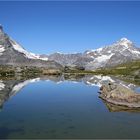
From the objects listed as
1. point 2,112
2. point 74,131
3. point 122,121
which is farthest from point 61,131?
point 2,112

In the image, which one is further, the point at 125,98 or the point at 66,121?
the point at 125,98

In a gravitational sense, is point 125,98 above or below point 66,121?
above

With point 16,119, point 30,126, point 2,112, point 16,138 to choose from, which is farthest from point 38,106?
point 16,138

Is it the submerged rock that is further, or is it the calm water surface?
the submerged rock

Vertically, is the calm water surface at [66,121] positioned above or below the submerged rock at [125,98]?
below

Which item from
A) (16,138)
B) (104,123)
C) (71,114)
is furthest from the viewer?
(71,114)

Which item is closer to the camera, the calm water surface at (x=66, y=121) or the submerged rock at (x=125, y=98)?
the calm water surface at (x=66, y=121)

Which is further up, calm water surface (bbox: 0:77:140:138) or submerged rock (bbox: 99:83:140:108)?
submerged rock (bbox: 99:83:140:108)

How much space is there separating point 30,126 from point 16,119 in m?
7.09

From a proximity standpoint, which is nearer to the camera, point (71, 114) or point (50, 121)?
point (50, 121)

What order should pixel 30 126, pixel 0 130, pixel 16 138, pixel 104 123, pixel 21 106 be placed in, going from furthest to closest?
pixel 21 106
pixel 104 123
pixel 30 126
pixel 0 130
pixel 16 138

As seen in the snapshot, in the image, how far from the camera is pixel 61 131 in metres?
47.7

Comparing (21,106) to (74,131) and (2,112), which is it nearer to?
(2,112)

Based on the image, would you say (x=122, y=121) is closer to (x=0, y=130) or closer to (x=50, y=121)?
(x=50, y=121)
